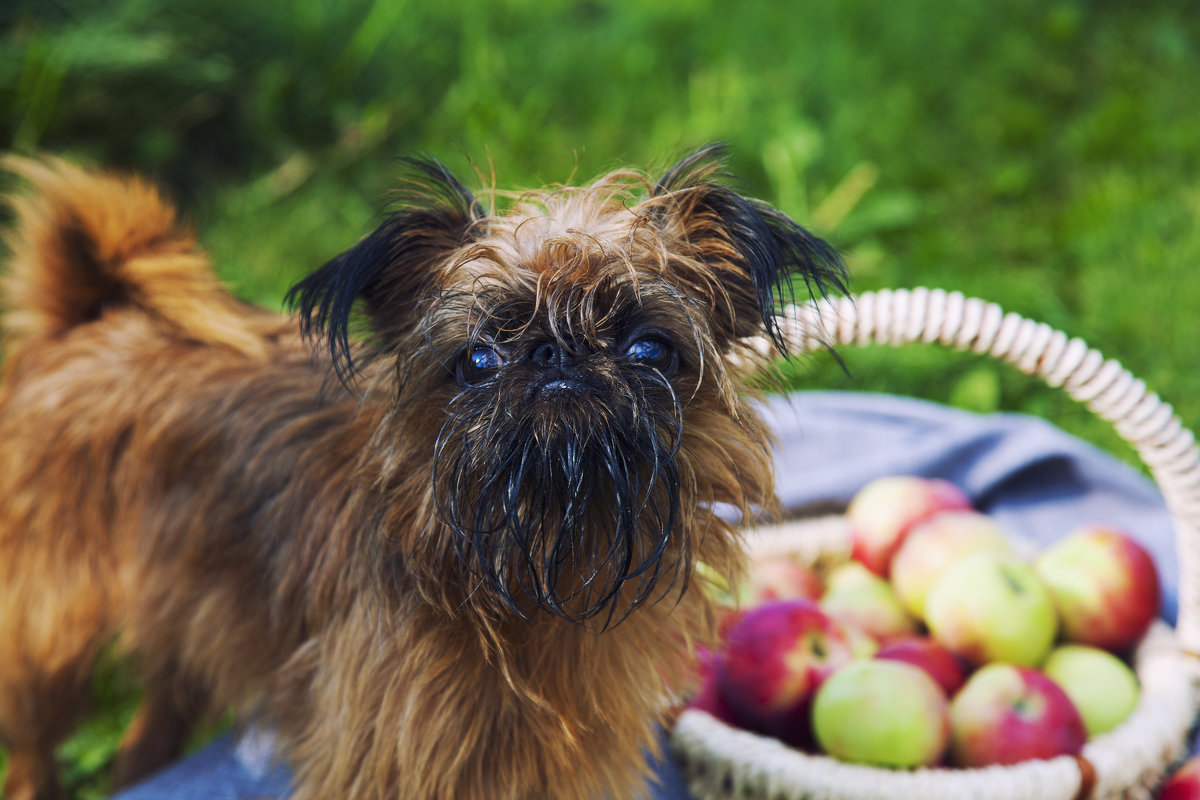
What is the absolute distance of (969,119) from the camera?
16.4 feet

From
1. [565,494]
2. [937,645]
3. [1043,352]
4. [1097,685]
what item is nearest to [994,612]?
[937,645]

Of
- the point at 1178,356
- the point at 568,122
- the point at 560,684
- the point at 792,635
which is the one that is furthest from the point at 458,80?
the point at 560,684

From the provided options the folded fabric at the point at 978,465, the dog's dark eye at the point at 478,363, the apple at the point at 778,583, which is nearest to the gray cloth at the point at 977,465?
the folded fabric at the point at 978,465

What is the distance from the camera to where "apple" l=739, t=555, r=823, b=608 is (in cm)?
247

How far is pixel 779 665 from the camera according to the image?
7.01 feet

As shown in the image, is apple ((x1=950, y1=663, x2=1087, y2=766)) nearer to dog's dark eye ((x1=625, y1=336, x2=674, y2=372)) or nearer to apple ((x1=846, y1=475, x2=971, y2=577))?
apple ((x1=846, y1=475, x2=971, y2=577))

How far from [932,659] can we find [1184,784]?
1.65 feet

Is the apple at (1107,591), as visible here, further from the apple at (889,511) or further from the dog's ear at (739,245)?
the dog's ear at (739,245)

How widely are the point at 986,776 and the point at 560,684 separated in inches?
30.8

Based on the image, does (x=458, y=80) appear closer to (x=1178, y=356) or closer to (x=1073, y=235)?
(x=1073, y=235)

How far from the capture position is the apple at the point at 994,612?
2252 mm

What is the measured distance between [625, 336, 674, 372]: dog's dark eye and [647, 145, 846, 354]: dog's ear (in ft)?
0.43

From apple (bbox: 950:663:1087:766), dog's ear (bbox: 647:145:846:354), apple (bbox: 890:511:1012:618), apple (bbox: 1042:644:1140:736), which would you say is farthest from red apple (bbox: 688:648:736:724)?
dog's ear (bbox: 647:145:846:354)

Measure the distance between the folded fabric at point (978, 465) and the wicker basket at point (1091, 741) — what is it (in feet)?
1.36
